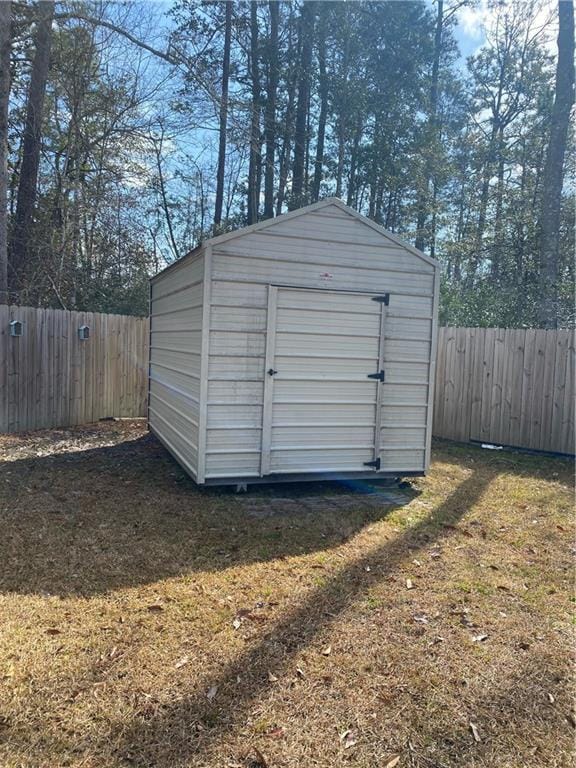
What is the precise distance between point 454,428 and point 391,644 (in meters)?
6.24

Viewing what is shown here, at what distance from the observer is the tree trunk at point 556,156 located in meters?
9.41

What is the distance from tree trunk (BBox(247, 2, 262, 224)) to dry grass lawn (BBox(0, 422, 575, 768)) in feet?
33.2

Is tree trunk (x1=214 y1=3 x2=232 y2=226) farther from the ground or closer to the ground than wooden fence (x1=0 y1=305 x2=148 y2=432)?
farther from the ground

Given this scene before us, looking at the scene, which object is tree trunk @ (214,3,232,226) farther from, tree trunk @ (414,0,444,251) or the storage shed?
the storage shed

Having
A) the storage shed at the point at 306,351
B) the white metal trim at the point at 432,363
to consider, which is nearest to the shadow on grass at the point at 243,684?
the storage shed at the point at 306,351

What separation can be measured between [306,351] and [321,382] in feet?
1.11

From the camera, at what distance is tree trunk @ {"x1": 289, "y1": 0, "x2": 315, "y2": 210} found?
13391 millimetres

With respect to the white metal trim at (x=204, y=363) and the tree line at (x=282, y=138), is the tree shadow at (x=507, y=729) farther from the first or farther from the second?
the tree line at (x=282, y=138)

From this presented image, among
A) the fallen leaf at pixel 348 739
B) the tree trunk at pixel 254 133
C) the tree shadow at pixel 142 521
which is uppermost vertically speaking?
the tree trunk at pixel 254 133

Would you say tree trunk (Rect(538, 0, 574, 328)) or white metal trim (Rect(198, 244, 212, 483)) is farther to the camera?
tree trunk (Rect(538, 0, 574, 328))

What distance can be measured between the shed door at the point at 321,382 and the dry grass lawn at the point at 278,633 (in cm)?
49

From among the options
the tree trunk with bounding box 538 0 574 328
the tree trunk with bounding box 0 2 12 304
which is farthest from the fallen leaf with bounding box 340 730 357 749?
the tree trunk with bounding box 538 0 574 328

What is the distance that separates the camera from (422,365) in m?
5.51

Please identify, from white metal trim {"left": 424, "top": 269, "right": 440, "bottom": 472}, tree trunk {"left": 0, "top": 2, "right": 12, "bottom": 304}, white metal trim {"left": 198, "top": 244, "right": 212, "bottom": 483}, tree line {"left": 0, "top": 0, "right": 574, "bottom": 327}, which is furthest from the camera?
tree line {"left": 0, "top": 0, "right": 574, "bottom": 327}
